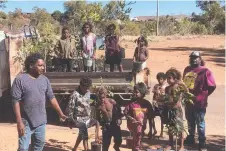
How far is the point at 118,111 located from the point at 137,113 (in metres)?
0.29

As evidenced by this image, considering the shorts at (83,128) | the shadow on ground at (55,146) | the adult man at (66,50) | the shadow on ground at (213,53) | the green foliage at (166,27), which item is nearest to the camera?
the shorts at (83,128)

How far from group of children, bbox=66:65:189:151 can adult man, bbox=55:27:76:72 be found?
2.79 m

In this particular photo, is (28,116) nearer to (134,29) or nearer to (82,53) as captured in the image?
(82,53)

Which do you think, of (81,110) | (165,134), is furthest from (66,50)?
(81,110)

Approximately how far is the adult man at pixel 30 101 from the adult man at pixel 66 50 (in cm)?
405

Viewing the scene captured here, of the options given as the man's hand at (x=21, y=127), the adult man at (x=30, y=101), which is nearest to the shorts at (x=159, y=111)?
the adult man at (x=30, y=101)

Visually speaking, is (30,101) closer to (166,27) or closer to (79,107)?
(79,107)

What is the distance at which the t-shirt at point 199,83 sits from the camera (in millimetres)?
6930

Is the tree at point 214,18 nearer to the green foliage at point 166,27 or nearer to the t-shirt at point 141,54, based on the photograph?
the green foliage at point 166,27

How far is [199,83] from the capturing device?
6.96 meters

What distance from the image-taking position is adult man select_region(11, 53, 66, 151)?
201 inches

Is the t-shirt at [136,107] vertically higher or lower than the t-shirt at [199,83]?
lower

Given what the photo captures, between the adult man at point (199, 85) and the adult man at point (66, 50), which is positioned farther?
the adult man at point (66, 50)

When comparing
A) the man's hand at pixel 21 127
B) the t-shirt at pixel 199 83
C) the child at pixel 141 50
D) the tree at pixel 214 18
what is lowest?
the man's hand at pixel 21 127
